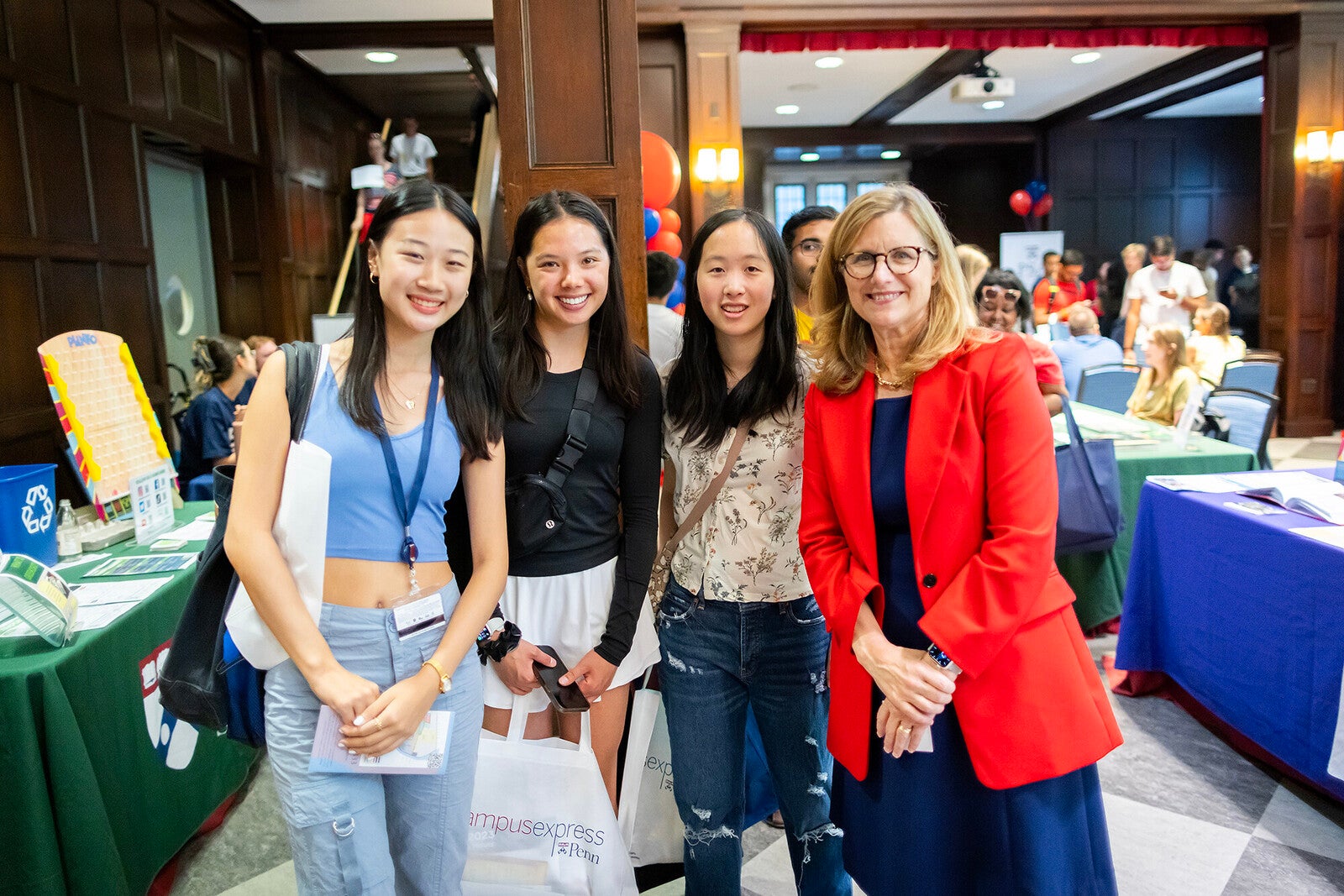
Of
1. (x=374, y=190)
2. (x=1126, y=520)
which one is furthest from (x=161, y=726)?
(x=374, y=190)

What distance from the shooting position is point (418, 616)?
4.42ft

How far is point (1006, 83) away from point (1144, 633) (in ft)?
23.0

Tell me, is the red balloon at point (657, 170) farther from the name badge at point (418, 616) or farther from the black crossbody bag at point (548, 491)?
the name badge at point (418, 616)

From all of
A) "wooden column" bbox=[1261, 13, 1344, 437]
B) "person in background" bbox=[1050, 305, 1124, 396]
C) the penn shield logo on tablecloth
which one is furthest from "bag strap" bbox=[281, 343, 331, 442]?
"wooden column" bbox=[1261, 13, 1344, 437]

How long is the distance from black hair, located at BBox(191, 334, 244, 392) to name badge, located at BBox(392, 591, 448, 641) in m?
3.27

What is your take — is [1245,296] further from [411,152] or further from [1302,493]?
[411,152]

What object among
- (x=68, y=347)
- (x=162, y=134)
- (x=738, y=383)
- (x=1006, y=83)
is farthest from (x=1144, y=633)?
(x=1006, y=83)

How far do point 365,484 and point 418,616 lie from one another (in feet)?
0.70

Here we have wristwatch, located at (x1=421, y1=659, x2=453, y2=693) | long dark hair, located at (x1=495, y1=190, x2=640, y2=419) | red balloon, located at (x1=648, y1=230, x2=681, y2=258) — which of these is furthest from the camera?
red balloon, located at (x1=648, y1=230, x2=681, y2=258)

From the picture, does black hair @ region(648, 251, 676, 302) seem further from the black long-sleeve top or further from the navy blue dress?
the navy blue dress

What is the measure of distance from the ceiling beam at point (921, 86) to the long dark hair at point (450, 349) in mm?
8213

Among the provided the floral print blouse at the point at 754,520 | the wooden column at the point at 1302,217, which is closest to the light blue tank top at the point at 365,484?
the floral print blouse at the point at 754,520

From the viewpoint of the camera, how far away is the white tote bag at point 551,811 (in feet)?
5.61

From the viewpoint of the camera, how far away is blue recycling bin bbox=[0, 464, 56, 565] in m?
2.24
